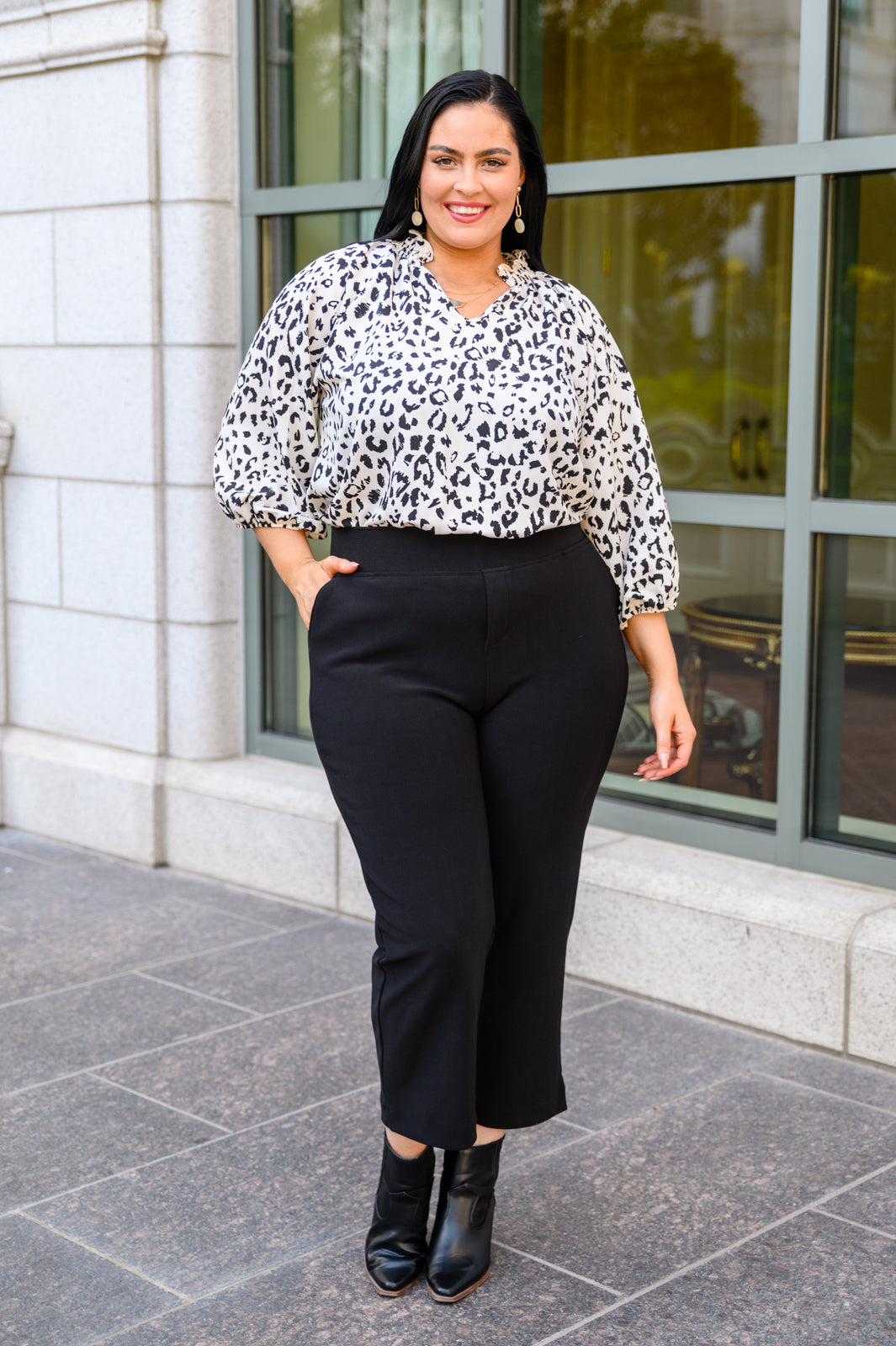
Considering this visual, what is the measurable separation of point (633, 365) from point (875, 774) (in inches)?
142

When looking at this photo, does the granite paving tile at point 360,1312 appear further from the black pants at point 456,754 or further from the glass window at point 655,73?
the glass window at point 655,73

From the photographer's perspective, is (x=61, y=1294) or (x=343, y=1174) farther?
(x=343, y=1174)

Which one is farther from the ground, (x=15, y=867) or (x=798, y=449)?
(x=798, y=449)

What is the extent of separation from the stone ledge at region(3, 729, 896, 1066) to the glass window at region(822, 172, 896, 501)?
1.06 metres

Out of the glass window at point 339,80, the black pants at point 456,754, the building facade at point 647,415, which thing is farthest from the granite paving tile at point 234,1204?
the glass window at point 339,80

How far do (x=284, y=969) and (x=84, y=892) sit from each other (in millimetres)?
1050

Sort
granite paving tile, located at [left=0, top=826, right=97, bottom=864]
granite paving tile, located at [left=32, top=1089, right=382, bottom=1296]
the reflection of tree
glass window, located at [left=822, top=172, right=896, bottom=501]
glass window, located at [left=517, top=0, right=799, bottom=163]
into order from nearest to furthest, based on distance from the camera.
→ granite paving tile, located at [left=32, top=1089, right=382, bottom=1296] → glass window, located at [left=822, top=172, right=896, bottom=501] → glass window, located at [left=517, top=0, right=799, bottom=163] → the reflection of tree → granite paving tile, located at [left=0, top=826, right=97, bottom=864]

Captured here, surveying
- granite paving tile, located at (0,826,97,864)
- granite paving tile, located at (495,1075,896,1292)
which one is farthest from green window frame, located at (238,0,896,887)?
granite paving tile, located at (0,826,97,864)

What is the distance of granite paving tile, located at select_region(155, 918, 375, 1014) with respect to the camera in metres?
4.25

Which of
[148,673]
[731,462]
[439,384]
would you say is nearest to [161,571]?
[148,673]

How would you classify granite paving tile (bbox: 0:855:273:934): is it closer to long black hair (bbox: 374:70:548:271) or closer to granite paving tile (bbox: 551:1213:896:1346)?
granite paving tile (bbox: 551:1213:896:1346)

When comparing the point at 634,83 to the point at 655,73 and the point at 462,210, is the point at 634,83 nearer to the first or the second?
the point at 655,73

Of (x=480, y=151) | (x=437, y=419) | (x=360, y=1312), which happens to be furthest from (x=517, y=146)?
(x=360, y=1312)

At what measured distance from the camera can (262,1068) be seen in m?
3.75
